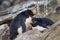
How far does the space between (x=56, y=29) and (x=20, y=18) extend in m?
2.48

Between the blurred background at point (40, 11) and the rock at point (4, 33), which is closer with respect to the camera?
the rock at point (4, 33)

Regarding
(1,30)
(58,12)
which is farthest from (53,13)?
(1,30)

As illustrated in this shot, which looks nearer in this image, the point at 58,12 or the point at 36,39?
the point at 36,39

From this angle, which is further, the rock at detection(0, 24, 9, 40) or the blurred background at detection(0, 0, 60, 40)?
the blurred background at detection(0, 0, 60, 40)

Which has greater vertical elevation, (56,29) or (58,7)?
(56,29)

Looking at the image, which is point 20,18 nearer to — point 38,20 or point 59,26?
point 38,20

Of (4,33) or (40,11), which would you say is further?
(40,11)

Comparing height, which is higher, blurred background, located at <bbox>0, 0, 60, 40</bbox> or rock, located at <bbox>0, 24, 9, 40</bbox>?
rock, located at <bbox>0, 24, 9, 40</bbox>

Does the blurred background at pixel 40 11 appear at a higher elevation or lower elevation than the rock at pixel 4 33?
lower

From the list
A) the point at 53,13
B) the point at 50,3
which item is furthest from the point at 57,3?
the point at 53,13

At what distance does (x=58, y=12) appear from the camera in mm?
9359

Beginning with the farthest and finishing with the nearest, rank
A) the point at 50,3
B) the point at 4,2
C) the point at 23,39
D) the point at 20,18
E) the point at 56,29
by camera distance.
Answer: the point at 4,2 < the point at 50,3 < the point at 20,18 < the point at 23,39 < the point at 56,29

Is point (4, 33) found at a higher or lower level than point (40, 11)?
higher

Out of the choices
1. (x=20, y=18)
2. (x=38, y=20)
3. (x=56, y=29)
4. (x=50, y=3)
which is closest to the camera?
(x=56, y=29)
